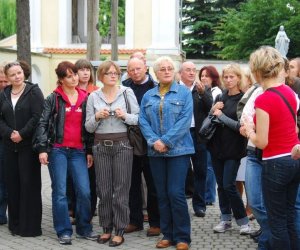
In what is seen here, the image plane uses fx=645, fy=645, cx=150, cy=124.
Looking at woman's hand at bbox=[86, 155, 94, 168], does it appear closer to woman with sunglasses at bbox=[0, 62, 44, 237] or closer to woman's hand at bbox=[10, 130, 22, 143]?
woman with sunglasses at bbox=[0, 62, 44, 237]

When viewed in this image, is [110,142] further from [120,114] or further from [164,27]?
[164,27]

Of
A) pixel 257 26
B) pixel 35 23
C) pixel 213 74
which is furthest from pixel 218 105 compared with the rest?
pixel 257 26

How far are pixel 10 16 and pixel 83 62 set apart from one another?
42.7 meters

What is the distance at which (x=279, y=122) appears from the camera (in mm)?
5141

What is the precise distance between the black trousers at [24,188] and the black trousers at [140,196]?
3.58 ft

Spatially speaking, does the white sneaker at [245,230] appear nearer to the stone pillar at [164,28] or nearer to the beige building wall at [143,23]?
the stone pillar at [164,28]

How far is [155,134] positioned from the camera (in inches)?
267

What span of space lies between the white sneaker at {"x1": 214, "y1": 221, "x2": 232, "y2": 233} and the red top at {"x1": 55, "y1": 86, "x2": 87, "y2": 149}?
189 cm

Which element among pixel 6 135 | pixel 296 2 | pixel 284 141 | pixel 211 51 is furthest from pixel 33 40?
pixel 284 141

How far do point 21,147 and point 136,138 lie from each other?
4.41 feet

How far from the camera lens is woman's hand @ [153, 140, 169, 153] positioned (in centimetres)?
→ 657

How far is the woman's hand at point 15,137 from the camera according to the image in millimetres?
7207

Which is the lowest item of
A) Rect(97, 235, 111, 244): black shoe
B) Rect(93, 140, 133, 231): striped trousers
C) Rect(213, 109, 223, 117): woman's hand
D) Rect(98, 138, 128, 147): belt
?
Rect(97, 235, 111, 244): black shoe

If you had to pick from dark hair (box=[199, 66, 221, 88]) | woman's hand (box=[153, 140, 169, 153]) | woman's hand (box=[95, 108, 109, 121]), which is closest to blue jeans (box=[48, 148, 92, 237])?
woman's hand (box=[95, 108, 109, 121])
